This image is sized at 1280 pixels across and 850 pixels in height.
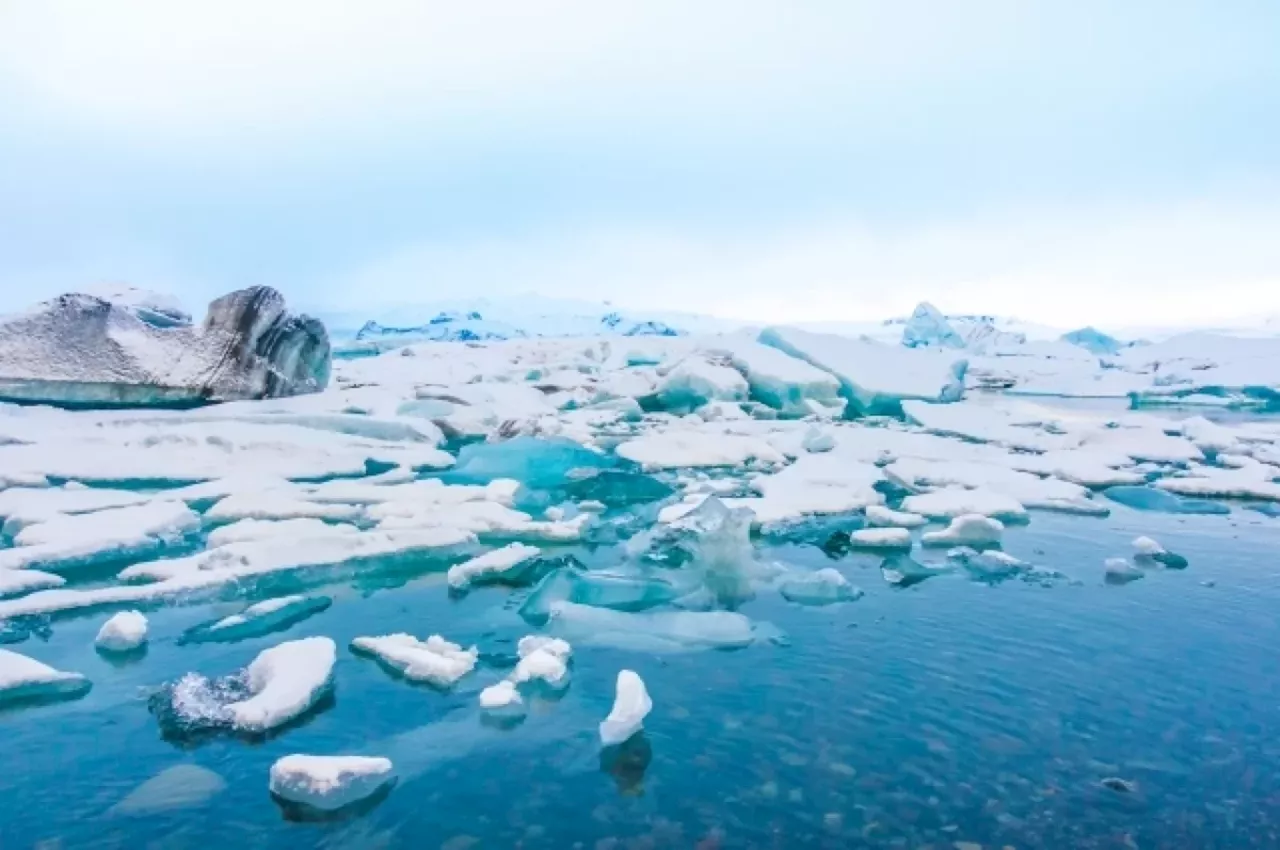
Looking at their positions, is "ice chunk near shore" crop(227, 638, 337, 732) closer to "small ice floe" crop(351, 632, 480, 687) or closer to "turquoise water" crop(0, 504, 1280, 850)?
"turquoise water" crop(0, 504, 1280, 850)

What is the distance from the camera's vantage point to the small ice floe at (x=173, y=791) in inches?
93.6

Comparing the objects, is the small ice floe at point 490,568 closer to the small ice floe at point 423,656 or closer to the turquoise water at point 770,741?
the turquoise water at point 770,741

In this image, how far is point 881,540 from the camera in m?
5.36

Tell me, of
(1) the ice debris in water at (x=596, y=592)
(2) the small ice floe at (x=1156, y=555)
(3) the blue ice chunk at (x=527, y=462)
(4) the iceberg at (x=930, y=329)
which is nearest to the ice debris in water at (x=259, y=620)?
(1) the ice debris in water at (x=596, y=592)

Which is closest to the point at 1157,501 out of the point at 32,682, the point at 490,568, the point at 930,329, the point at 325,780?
the point at 490,568

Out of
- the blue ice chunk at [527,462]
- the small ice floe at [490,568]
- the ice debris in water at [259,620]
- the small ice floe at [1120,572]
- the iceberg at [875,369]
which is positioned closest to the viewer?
the ice debris in water at [259,620]

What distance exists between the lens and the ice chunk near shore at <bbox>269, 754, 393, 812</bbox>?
2.37 metres

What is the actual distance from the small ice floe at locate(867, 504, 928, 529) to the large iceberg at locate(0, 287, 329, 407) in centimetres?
774

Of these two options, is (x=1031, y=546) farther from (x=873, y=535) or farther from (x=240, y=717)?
(x=240, y=717)

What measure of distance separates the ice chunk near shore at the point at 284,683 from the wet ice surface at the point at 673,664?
0.03 m

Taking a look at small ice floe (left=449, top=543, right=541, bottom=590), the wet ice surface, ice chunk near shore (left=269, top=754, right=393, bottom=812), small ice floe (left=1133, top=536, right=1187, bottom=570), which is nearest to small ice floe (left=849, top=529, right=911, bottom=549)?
the wet ice surface

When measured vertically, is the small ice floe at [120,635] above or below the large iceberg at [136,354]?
below

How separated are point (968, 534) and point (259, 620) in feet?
13.6

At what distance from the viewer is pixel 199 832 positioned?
7.45 feet
